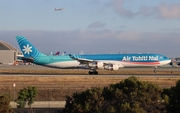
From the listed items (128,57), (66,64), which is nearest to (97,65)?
(128,57)

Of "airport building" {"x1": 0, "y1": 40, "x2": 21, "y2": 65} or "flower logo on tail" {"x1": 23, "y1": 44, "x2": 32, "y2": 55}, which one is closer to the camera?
"flower logo on tail" {"x1": 23, "y1": 44, "x2": 32, "y2": 55}

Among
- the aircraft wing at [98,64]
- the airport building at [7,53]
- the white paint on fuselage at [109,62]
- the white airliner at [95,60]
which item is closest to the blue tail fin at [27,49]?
the white airliner at [95,60]

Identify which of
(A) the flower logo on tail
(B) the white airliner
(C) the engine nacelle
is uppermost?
(A) the flower logo on tail

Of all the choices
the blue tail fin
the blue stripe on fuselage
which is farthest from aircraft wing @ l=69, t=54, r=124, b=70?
the blue tail fin

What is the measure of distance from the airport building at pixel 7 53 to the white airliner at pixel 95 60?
7913cm

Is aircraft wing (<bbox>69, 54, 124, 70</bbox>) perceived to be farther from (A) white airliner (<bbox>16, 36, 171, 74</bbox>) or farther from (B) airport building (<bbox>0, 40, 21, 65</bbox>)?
(B) airport building (<bbox>0, 40, 21, 65</bbox>)

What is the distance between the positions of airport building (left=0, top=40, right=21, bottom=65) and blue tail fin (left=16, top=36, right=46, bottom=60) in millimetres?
77664

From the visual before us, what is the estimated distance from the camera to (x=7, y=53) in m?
140

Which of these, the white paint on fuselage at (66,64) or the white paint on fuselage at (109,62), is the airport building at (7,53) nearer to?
the white paint on fuselage at (66,64)

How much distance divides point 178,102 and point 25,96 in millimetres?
15269

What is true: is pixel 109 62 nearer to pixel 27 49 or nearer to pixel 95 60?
pixel 95 60

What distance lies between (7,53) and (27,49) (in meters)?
81.1

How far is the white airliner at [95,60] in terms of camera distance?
189 ft

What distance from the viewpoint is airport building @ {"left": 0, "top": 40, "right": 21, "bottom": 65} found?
139m
